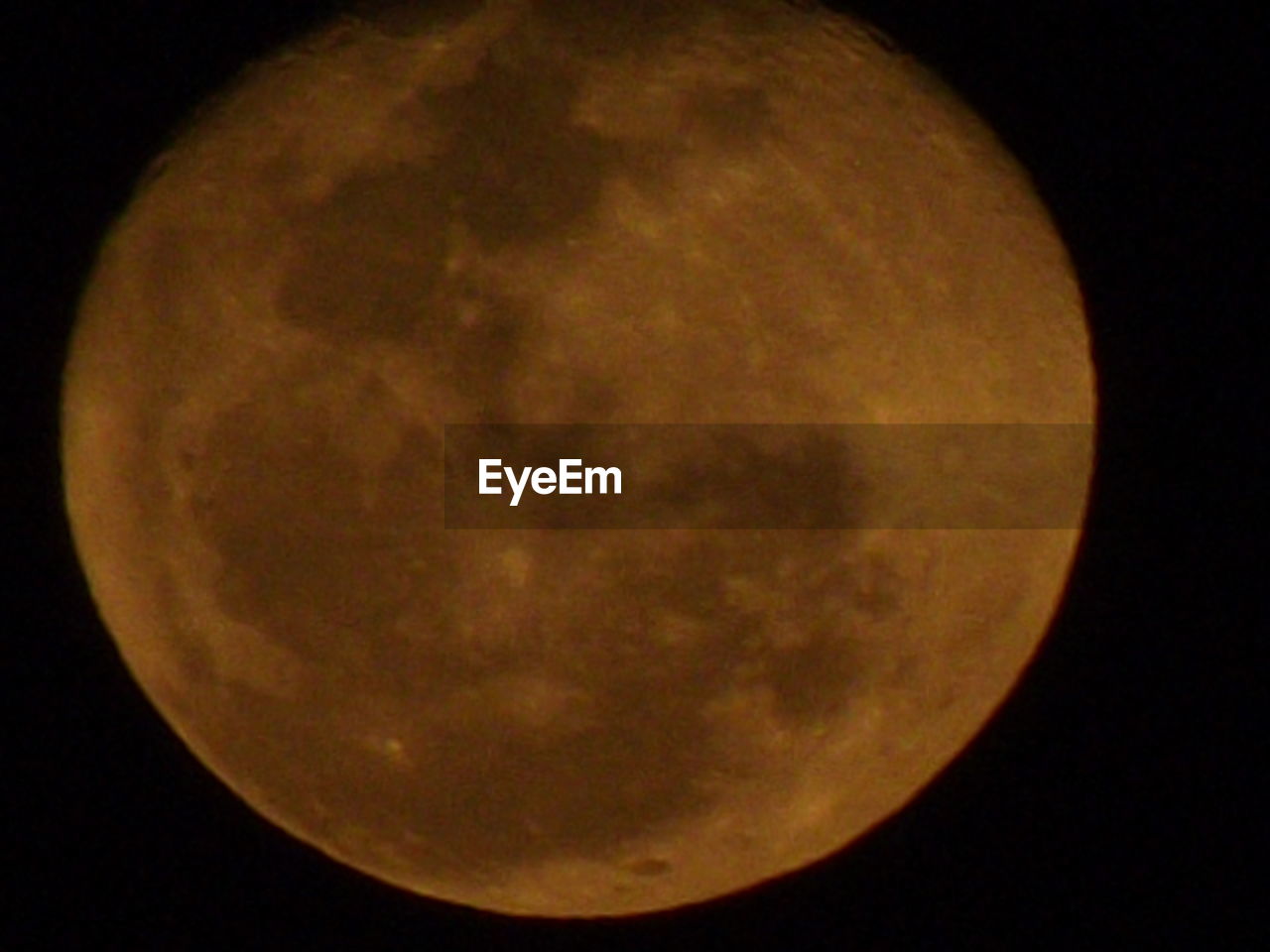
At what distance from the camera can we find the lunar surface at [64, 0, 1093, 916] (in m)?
5.21

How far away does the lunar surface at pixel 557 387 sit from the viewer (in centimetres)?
521

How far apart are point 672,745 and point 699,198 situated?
161 cm

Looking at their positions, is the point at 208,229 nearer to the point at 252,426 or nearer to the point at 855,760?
the point at 252,426

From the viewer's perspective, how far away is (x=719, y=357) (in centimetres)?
519
